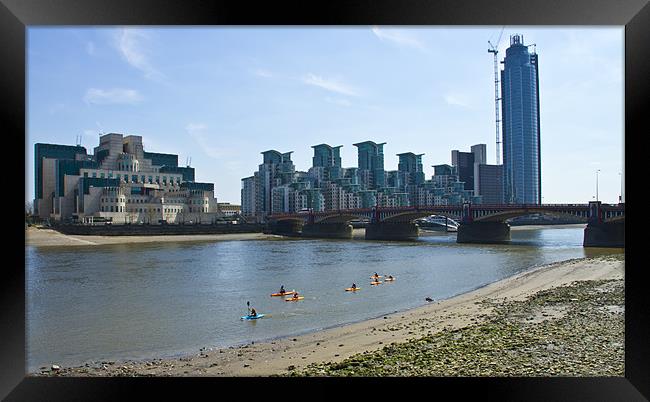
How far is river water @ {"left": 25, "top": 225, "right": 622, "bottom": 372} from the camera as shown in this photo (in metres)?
10.1

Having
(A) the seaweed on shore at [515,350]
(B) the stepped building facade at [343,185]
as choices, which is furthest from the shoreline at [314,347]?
(B) the stepped building facade at [343,185]

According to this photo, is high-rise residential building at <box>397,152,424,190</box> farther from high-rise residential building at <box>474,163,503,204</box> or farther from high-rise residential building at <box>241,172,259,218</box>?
high-rise residential building at <box>241,172,259,218</box>

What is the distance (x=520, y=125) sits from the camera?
14688 cm

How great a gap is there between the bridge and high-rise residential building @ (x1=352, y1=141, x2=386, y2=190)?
62.0 metres

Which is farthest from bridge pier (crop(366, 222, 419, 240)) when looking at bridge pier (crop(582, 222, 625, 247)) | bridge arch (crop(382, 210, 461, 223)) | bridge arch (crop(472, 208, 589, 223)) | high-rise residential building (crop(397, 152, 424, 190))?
high-rise residential building (crop(397, 152, 424, 190))

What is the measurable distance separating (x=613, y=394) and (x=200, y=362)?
6.27m

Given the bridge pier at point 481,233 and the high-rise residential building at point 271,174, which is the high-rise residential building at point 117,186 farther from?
the bridge pier at point 481,233

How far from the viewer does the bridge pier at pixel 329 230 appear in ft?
193

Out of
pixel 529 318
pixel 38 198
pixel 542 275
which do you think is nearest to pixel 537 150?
pixel 38 198

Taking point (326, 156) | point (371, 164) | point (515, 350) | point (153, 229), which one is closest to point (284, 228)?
point (153, 229)

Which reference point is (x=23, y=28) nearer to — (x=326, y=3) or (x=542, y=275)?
(x=326, y=3)

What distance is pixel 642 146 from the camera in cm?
393

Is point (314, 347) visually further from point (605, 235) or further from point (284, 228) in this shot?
point (284, 228)

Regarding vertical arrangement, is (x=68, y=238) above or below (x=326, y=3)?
below
